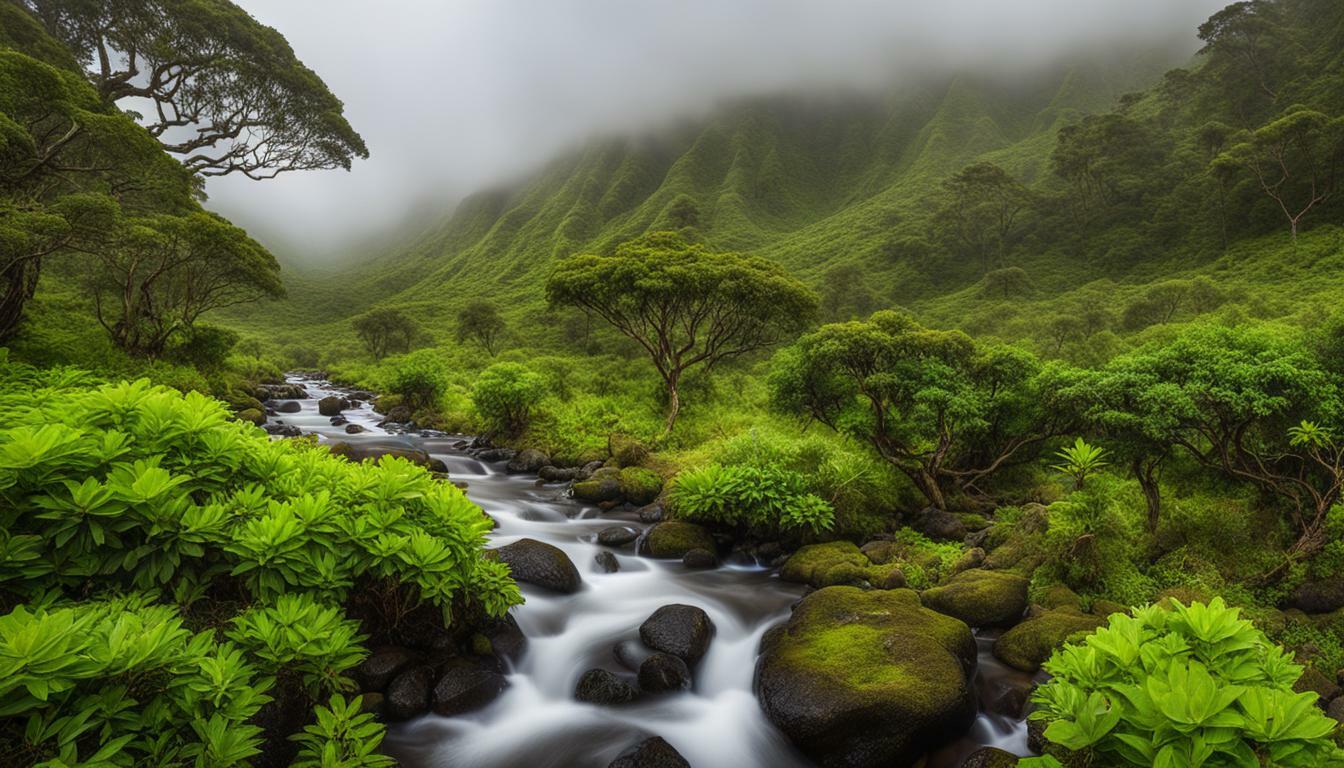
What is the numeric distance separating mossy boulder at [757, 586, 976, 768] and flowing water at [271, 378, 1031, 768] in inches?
15.5

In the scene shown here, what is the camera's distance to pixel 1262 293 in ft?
104

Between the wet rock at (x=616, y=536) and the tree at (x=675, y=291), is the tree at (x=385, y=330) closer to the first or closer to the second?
the tree at (x=675, y=291)

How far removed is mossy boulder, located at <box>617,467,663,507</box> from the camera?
1655cm

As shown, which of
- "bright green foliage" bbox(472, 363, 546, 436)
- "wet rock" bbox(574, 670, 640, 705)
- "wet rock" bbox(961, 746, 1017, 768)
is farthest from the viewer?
"bright green foliage" bbox(472, 363, 546, 436)

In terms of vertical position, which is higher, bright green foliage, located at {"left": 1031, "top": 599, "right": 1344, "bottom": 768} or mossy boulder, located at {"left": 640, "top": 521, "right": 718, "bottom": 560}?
bright green foliage, located at {"left": 1031, "top": 599, "right": 1344, "bottom": 768}

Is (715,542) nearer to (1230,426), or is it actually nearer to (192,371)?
(1230,426)

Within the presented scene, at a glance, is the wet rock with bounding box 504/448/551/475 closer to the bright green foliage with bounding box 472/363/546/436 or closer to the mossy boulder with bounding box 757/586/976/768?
the bright green foliage with bounding box 472/363/546/436

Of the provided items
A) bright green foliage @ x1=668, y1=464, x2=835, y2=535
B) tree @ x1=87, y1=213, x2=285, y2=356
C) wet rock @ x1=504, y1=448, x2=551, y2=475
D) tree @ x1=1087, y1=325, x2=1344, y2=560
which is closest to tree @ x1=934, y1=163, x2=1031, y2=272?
tree @ x1=1087, y1=325, x2=1344, y2=560

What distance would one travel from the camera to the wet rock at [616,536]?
44.2ft

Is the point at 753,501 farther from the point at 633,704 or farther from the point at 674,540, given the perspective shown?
the point at 633,704

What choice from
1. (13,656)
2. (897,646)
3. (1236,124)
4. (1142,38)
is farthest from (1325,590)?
(1142,38)

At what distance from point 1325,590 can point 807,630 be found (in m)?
7.52

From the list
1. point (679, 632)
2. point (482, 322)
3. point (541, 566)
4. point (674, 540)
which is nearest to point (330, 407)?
point (482, 322)

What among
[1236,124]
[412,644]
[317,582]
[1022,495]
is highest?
[1236,124]
